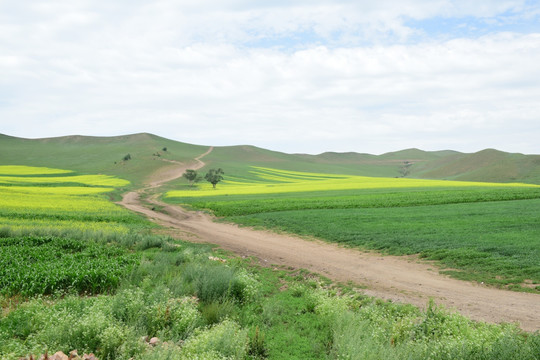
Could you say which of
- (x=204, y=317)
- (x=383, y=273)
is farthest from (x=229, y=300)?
→ (x=383, y=273)

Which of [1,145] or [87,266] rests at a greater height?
[1,145]

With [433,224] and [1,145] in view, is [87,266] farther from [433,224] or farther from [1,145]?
[1,145]

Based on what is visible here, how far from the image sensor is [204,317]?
33.0 feet

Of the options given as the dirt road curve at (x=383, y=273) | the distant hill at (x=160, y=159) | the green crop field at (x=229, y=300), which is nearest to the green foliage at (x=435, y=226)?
the green crop field at (x=229, y=300)

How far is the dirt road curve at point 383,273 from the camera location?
38.8 ft

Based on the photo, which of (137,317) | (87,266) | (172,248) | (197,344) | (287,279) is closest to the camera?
(197,344)

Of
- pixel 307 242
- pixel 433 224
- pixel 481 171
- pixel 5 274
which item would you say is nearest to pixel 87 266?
pixel 5 274

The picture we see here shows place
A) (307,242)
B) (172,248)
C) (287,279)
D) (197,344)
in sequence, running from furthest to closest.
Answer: (307,242), (172,248), (287,279), (197,344)

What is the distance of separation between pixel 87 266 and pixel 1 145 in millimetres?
185086

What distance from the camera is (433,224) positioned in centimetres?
2619

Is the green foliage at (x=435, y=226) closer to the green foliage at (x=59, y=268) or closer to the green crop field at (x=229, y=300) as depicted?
the green crop field at (x=229, y=300)

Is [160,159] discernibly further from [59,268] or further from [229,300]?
[229,300]

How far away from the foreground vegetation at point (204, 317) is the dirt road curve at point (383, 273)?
1.42 metres

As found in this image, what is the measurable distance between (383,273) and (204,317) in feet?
31.5
